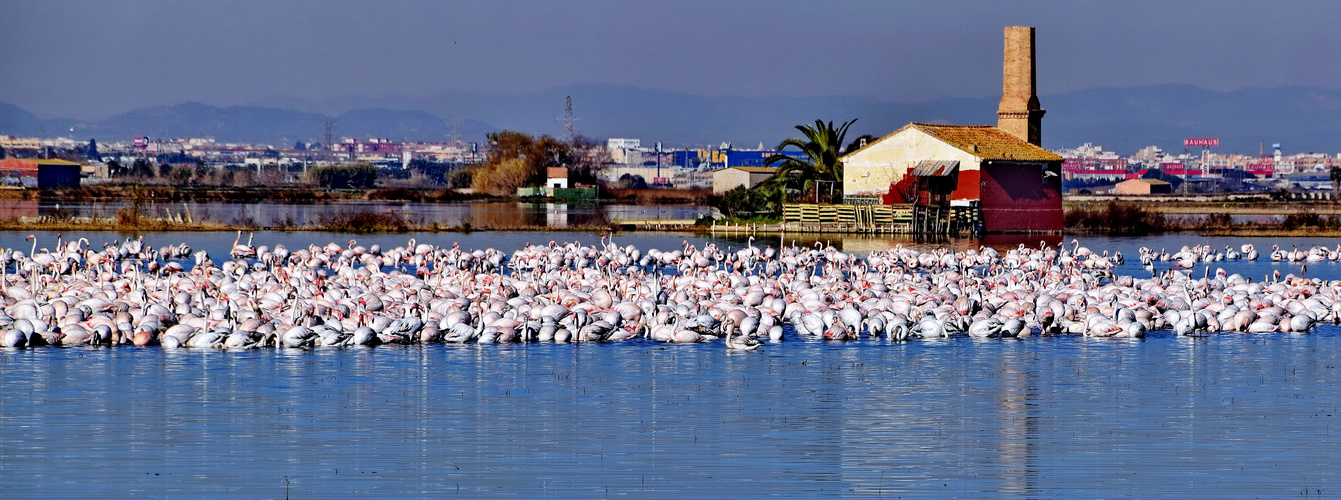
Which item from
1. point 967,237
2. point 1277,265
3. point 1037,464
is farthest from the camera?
point 967,237

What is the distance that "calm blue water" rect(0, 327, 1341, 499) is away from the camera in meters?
12.3

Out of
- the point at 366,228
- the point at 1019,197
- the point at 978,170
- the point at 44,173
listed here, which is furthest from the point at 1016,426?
the point at 44,173

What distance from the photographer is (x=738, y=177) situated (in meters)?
107

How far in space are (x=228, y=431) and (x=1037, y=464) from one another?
715 cm

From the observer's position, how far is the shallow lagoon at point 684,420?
1227 centimetres

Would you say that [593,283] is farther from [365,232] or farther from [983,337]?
[365,232]

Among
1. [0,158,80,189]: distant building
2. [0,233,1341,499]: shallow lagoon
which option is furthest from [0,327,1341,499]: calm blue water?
[0,158,80,189]: distant building

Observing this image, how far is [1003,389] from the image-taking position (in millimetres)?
17172

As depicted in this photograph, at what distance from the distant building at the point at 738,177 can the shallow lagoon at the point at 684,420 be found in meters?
82.9

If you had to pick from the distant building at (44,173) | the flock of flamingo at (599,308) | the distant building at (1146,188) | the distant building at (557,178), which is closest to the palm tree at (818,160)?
the flock of flamingo at (599,308)

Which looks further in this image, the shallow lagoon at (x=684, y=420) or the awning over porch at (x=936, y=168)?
the awning over porch at (x=936, y=168)

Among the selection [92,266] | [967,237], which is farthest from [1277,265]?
[92,266]

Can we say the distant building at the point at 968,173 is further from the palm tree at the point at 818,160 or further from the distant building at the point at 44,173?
the distant building at the point at 44,173

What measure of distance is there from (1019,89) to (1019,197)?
7312mm
